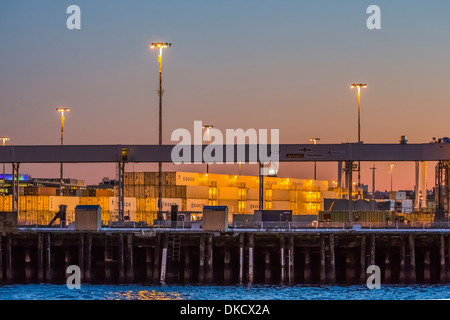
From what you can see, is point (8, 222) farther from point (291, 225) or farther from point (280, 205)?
point (280, 205)

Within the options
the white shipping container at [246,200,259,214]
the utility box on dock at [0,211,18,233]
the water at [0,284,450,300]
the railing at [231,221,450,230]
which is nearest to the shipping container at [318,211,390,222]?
the railing at [231,221,450,230]

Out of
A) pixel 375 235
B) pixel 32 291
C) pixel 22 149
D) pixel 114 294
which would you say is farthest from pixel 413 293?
pixel 22 149

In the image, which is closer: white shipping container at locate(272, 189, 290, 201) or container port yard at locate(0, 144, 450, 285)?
container port yard at locate(0, 144, 450, 285)

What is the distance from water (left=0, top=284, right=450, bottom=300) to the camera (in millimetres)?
57094

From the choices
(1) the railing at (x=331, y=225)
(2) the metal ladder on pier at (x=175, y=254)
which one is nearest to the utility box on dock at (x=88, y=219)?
(2) the metal ladder on pier at (x=175, y=254)

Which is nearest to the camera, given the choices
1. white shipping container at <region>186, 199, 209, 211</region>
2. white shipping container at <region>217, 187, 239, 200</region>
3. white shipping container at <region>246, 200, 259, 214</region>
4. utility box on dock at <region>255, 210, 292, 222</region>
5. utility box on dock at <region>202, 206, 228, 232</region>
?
utility box on dock at <region>202, 206, 228, 232</region>

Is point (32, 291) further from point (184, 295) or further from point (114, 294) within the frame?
point (184, 295)

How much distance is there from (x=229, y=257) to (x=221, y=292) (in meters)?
4.21

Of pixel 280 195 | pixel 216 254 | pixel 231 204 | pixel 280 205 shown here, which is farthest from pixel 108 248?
pixel 280 195

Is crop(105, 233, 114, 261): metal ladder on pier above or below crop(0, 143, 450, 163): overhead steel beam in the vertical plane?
below

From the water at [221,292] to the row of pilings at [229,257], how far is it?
0.94 meters

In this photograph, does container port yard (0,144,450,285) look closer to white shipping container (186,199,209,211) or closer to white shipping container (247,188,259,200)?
white shipping container (186,199,209,211)

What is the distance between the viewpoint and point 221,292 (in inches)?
2319

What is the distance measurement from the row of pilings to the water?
36.9 inches
